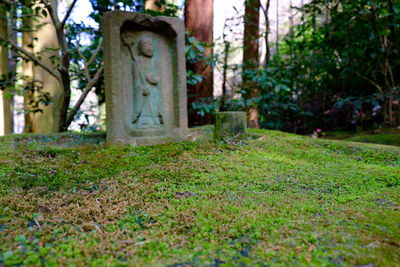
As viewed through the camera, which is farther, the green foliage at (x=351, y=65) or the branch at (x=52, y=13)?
the green foliage at (x=351, y=65)

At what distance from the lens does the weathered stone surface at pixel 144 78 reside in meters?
3.13

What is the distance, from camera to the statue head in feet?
11.2

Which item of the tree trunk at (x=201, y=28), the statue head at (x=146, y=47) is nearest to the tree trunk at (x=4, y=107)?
the tree trunk at (x=201, y=28)

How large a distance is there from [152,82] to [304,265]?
116 inches

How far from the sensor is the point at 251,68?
5.11m

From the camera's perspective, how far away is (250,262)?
3.11 ft

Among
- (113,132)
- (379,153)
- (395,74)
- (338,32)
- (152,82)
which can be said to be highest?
(338,32)

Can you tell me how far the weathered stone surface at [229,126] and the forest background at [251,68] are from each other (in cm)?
143

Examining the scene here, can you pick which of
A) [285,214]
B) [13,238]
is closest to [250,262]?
[285,214]

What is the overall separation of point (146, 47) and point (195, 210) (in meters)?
2.60

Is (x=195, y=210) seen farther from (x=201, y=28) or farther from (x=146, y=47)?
(x=201, y=28)

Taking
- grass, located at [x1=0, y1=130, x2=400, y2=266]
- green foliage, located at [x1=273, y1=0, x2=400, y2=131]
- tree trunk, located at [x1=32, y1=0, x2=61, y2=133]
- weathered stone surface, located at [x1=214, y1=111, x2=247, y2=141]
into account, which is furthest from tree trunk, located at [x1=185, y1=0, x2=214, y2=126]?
grass, located at [x1=0, y1=130, x2=400, y2=266]

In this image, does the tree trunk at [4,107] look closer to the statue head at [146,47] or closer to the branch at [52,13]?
the branch at [52,13]

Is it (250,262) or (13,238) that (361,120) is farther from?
(13,238)
